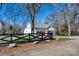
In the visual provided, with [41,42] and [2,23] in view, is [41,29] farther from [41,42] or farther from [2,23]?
[2,23]

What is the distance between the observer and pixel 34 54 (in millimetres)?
4449

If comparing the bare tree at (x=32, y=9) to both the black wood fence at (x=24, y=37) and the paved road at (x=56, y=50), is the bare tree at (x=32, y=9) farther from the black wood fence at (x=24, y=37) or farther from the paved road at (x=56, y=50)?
the paved road at (x=56, y=50)

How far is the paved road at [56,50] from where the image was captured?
4.45 metres

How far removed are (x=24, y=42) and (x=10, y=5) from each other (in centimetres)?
53

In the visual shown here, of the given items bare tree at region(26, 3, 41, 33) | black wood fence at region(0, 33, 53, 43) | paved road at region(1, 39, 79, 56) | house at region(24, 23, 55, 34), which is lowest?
paved road at region(1, 39, 79, 56)

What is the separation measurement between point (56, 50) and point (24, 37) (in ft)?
1.56

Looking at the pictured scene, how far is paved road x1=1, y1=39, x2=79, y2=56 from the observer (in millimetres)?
4449

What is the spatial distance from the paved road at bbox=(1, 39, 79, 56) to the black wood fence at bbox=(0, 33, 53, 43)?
5.4 inches

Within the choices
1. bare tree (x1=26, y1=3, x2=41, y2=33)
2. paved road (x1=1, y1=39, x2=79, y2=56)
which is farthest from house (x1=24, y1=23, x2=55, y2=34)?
paved road (x1=1, y1=39, x2=79, y2=56)

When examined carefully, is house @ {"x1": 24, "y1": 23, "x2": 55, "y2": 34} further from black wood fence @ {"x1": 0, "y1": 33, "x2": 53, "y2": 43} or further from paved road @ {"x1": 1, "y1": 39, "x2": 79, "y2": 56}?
paved road @ {"x1": 1, "y1": 39, "x2": 79, "y2": 56}

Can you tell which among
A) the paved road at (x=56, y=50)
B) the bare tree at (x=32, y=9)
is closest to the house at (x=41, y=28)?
the bare tree at (x=32, y=9)

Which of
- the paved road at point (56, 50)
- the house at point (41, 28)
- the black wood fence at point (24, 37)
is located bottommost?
the paved road at point (56, 50)

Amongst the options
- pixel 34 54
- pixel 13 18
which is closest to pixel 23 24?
pixel 13 18

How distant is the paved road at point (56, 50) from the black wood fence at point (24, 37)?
0.14 m
